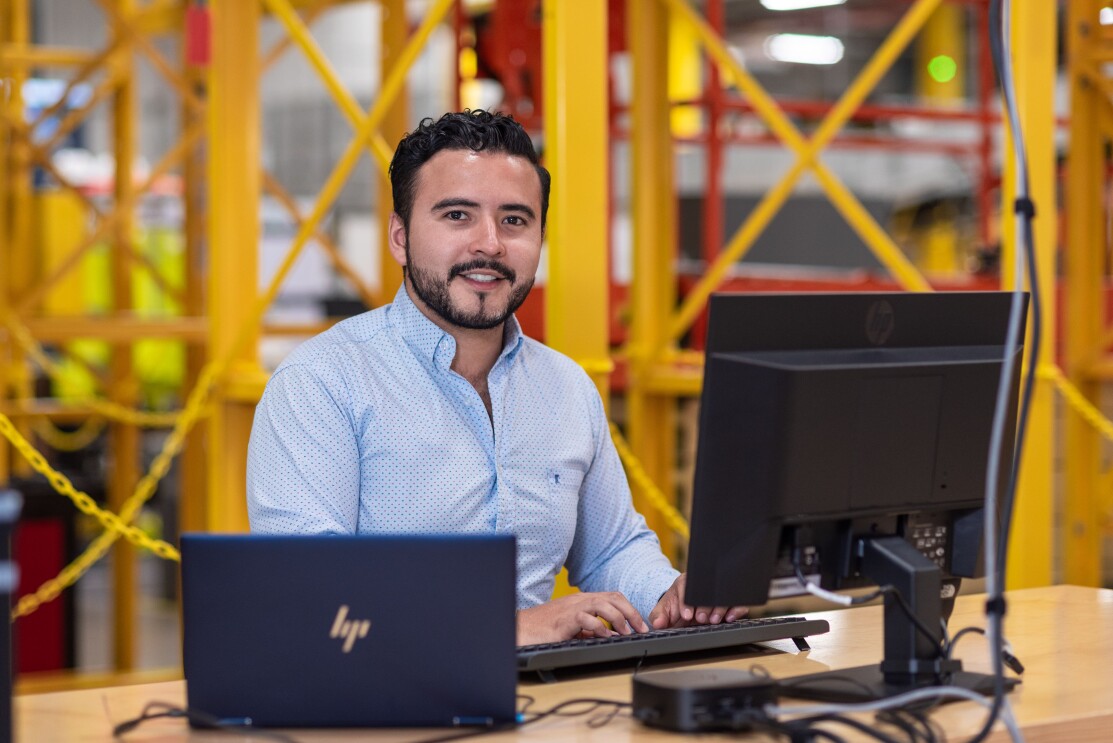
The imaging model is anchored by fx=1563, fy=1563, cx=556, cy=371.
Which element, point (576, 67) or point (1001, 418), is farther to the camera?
point (576, 67)

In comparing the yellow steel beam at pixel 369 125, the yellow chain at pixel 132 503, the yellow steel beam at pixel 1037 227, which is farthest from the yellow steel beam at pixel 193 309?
the yellow steel beam at pixel 1037 227

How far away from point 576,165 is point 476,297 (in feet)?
4.58

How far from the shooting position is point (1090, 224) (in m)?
5.89

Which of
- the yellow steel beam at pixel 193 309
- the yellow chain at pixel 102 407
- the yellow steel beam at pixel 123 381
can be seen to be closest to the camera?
the yellow chain at pixel 102 407

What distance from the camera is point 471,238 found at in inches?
116

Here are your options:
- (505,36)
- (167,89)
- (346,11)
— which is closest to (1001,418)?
(505,36)

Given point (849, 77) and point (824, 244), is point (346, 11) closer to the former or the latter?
point (849, 77)

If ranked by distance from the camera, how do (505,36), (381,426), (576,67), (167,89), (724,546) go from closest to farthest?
(724,546) < (381,426) < (576,67) < (505,36) < (167,89)

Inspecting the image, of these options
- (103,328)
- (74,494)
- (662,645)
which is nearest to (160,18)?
(103,328)

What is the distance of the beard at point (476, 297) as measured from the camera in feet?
9.68

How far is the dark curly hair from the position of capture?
3006mm

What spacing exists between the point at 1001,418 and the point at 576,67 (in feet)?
7.99

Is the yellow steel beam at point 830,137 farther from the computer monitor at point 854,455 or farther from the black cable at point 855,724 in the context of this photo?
the black cable at point 855,724

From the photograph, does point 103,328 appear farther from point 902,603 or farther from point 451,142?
point 902,603
